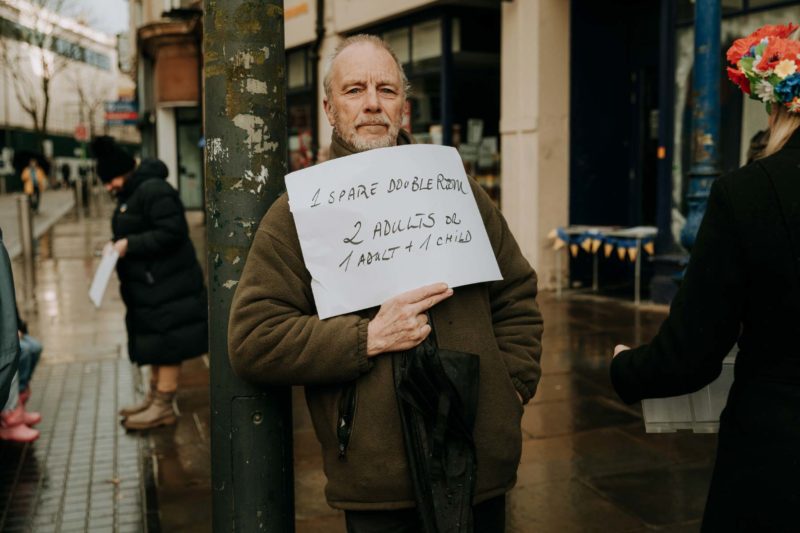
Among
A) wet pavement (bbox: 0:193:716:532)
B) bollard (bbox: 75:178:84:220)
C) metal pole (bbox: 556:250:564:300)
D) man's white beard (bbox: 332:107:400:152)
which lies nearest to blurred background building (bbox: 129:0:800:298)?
metal pole (bbox: 556:250:564:300)

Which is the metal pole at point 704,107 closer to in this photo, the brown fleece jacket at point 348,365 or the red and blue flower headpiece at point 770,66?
the red and blue flower headpiece at point 770,66

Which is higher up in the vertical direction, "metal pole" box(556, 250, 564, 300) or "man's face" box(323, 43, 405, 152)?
"man's face" box(323, 43, 405, 152)

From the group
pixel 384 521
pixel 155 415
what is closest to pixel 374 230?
pixel 384 521

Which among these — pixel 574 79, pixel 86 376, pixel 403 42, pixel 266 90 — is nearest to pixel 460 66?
pixel 403 42

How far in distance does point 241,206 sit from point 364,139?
A: 409 millimetres

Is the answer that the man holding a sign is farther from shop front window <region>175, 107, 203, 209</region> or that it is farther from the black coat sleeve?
shop front window <region>175, 107, 203, 209</region>

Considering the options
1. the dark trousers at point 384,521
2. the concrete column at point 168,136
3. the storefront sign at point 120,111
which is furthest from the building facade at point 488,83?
the storefront sign at point 120,111

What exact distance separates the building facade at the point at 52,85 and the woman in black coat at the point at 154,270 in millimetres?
36761

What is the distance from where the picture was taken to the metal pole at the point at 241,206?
237cm

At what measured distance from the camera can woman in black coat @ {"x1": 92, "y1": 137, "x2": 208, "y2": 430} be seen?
18.1ft

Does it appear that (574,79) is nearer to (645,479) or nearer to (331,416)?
(645,479)

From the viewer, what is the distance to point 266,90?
2.41m

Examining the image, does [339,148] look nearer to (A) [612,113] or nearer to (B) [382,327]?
(B) [382,327]

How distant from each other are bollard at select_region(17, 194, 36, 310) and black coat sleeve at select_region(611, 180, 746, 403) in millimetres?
10046
